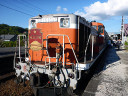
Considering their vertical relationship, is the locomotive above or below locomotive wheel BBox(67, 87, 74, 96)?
above

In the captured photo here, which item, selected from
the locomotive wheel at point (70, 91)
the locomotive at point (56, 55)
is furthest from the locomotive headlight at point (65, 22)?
the locomotive wheel at point (70, 91)

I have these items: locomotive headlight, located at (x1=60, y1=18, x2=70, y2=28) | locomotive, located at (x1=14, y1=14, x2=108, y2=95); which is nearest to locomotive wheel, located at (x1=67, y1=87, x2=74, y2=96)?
locomotive, located at (x1=14, y1=14, x2=108, y2=95)

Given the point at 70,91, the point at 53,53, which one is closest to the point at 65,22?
the point at 53,53

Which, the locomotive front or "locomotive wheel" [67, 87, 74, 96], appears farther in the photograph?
the locomotive front

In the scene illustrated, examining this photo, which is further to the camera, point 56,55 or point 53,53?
point 53,53

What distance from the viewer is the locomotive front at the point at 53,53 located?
3.66 m

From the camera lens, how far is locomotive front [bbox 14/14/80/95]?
3661 millimetres

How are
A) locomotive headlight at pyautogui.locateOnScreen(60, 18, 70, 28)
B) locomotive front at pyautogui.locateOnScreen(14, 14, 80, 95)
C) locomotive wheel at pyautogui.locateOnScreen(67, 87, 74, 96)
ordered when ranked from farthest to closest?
locomotive headlight at pyautogui.locateOnScreen(60, 18, 70, 28)
locomotive front at pyautogui.locateOnScreen(14, 14, 80, 95)
locomotive wheel at pyautogui.locateOnScreen(67, 87, 74, 96)

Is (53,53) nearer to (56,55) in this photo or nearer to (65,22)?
(56,55)

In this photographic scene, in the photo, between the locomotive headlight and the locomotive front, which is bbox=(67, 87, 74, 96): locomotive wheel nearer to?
the locomotive front

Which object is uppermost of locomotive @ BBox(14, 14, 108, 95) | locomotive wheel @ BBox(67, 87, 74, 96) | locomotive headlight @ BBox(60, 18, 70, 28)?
locomotive headlight @ BBox(60, 18, 70, 28)

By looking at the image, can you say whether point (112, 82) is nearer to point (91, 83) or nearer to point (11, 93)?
point (91, 83)

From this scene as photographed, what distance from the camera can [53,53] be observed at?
15.1ft

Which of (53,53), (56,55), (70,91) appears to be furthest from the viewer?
(53,53)
